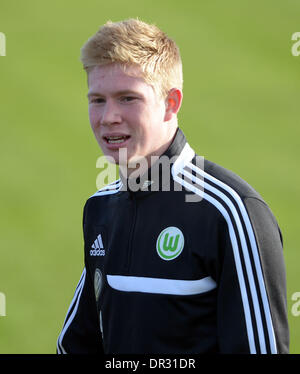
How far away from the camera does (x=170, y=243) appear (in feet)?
4.34

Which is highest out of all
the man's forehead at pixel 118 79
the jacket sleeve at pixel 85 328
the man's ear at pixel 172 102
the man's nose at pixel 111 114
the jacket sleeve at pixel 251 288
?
the man's forehead at pixel 118 79

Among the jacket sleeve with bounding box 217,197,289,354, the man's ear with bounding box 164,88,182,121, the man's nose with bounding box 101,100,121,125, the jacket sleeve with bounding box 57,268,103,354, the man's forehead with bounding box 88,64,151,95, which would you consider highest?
the man's forehead with bounding box 88,64,151,95

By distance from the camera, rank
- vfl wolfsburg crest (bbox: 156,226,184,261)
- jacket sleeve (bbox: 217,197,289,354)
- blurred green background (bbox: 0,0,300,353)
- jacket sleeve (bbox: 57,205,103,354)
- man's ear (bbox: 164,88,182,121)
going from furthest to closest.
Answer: blurred green background (bbox: 0,0,300,353)
jacket sleeve (bbox: 57,205,103,354)
man's ear (bbox: 164,88,182,121)
vfl wolfsburg crest (bbox: 156,226,184,261)
jacket sleeve (bbox: 217,197,289,354)

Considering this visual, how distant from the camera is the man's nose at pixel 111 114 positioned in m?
1.37

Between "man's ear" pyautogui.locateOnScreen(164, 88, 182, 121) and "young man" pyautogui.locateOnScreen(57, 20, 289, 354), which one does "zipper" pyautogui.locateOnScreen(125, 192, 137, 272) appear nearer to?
"young man" pyautogui.locateOnScreen(57, 20, 289, 354)

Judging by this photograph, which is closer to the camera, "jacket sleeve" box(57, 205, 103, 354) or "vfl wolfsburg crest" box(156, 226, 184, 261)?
"vfl wolfsburg crest" box(156, 226, 184, 261)

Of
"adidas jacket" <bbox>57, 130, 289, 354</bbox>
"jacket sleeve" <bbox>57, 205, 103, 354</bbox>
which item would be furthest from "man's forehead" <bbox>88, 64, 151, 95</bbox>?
"jacket sleeve" <bbox>57, 205, 103, 354</bbox>

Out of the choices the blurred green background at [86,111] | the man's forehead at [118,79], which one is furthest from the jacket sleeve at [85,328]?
the blurred green background at [86,111]

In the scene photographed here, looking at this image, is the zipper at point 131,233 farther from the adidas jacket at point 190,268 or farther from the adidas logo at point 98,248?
the adidas logo at point 98,248

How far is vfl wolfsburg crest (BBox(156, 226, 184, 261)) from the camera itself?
1309 millimetres

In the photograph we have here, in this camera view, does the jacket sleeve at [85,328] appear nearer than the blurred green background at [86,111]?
Yes

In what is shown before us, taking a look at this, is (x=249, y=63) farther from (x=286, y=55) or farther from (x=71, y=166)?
(x=71, y=166)

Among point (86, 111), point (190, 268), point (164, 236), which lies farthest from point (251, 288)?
point (86, 111)

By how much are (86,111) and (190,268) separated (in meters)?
2.51
